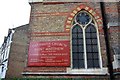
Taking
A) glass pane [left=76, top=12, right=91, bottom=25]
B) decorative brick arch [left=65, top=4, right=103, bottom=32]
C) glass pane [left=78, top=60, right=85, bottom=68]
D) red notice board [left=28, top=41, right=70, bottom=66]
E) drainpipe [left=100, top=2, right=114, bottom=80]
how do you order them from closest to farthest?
drainpipe [left=100, top=2, right=114, bottom=80] → red notice board [left=28, top=41, right=70, bottom=66] → glass pane [left=78, top=60, right=85, bottom=68] → decorative brick arch [left=65, top=4, right=103, bottom=32] → glass pane [left=76, top=12, right=91, bottom=25]

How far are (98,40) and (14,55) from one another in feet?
66.6

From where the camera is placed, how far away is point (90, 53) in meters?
11.3

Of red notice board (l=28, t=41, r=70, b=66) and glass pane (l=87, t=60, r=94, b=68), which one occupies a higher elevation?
red notice board (l=28, t=41, r=70, b=66)

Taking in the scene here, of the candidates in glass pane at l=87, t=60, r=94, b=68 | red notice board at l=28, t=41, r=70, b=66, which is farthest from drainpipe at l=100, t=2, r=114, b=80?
red notice board at l=28, t=41, r=70, b=66

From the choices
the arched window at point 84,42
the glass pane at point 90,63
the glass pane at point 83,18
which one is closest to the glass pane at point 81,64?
the arched window at point 84,42

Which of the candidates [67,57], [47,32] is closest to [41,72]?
[67,57]

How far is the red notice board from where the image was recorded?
10891 millimetres

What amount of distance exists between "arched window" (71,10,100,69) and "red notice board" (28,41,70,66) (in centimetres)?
54

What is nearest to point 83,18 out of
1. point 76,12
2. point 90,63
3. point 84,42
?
point 76,12

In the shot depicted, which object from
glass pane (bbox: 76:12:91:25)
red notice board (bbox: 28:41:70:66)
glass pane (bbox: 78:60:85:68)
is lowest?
glass pane (bbox: 78:60:85:68)

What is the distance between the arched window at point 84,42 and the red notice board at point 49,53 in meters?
0.54

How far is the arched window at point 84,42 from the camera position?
36.4 ft

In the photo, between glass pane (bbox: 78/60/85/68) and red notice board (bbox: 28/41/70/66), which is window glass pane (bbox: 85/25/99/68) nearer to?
glass pane (bbox: 78/60/85/68)

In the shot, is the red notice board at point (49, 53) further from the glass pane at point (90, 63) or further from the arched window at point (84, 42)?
the glass pane at point (90, 63)
